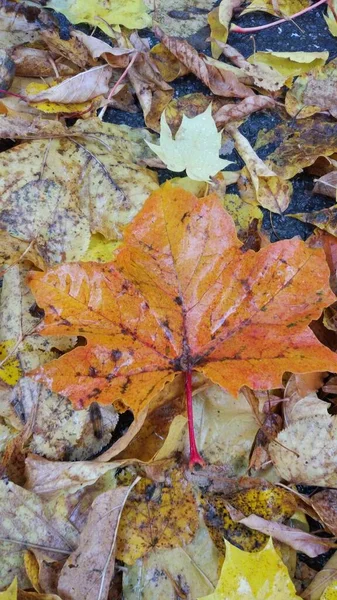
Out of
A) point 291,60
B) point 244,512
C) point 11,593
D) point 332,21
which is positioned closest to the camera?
point 11,593

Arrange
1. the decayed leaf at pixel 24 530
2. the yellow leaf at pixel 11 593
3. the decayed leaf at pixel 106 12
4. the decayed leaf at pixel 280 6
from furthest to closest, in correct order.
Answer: the decayed leaf at pixel 280 6
the decayed leaf at pixel 106 12
the decayed leaf at pixel 24 530
the yellow leaf at pixel 11 593

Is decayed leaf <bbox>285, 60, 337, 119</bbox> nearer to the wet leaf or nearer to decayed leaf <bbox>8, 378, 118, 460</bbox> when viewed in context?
the wet leaf

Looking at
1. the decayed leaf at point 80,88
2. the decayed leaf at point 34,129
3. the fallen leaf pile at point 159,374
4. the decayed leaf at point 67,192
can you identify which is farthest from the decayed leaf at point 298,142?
the decayed leaf at point 34,129

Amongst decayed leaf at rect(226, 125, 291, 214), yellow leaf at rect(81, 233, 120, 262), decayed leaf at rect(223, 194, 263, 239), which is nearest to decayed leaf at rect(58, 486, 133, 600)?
yellow leaf at rect(81, 233, 120, 262)

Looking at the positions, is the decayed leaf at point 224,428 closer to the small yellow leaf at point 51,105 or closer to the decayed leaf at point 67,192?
the decayed leaf at point 67,192

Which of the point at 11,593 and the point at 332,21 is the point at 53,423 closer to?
the point at 11,593

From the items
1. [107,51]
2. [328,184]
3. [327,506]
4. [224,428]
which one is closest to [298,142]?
[328,184]

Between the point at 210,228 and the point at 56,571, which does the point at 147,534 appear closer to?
the point at 56,571
